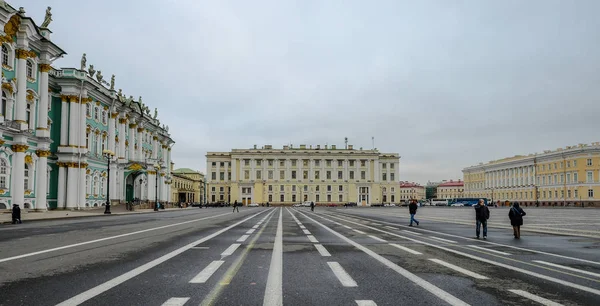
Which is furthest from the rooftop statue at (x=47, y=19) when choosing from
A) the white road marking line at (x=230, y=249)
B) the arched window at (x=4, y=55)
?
the white road marking line at (x=230, y=249)

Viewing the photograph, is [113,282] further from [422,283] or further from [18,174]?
[18,174]

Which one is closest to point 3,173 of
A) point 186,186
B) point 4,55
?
point 4,55

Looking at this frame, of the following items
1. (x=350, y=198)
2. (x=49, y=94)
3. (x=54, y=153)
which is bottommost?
(x=350, y=198)

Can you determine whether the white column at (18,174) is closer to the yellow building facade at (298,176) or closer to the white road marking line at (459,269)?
the white road marking line at (459,269)

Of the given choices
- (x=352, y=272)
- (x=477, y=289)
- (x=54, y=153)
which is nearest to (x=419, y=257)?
(x=352, y=272)

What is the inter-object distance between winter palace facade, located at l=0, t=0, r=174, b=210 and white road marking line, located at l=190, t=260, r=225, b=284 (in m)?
29.5

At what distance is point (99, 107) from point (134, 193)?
1744cm

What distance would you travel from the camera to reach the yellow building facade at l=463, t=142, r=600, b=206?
9600 centimetres

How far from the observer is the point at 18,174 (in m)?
33.1

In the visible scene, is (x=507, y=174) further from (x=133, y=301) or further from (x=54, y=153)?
(x=133, y=301)

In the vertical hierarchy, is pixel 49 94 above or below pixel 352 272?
above

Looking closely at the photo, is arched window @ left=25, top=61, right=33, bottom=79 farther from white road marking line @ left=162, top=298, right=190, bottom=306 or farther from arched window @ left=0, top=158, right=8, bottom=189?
white road marking line @ left=162, top=298, right=190, bottom=306

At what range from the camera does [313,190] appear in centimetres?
13962

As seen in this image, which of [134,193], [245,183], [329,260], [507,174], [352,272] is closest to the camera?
[352,272]
